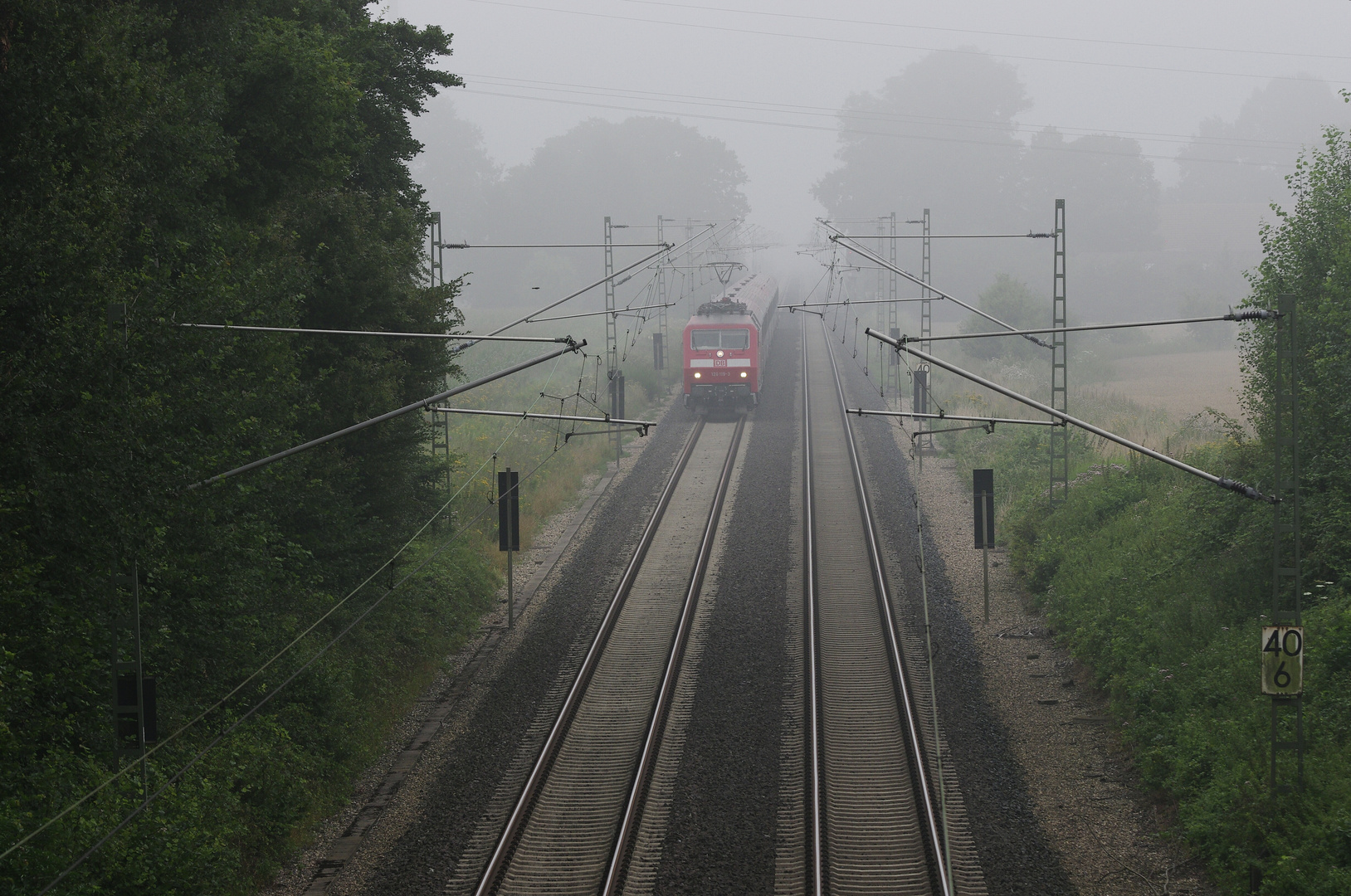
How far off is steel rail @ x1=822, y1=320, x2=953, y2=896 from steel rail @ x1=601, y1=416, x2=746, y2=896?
307cm

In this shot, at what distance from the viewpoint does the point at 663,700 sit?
14.3 m

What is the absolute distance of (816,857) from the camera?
10297 millimetres

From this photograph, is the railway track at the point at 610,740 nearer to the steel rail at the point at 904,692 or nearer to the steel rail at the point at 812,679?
the steel rail at the point at 812,679

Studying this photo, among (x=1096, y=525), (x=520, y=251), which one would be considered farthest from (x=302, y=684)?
(x=520, y=251)

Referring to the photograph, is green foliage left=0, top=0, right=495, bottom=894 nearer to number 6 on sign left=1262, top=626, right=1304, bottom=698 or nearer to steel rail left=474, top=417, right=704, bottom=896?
steel rail left=474, top=417, right=704, bottom=896

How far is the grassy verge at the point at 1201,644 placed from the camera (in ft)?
32.2

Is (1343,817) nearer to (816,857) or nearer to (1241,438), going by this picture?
(816,857)

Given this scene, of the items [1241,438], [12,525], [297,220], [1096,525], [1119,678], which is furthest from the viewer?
[1096,525]

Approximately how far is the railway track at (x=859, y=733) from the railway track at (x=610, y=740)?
198cm

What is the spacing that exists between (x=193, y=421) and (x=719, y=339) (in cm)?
2503

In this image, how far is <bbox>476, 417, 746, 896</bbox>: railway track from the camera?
34.4ft

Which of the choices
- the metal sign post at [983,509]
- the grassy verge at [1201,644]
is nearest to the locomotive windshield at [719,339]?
the grassy verge at [1201,644]

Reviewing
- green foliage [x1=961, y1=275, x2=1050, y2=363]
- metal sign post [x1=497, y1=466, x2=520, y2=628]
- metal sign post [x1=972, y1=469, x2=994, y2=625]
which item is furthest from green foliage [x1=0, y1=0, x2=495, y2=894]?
green foliage [x1=961, y1=275, x2=1050, y2=363]

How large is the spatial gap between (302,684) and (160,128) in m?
6.73
